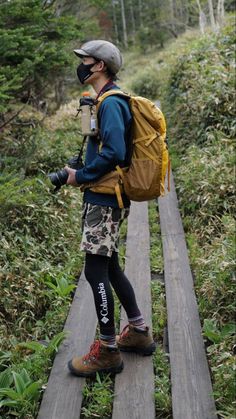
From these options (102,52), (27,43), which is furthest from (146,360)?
(27,43)

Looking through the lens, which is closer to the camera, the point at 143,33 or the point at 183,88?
the point at 183,88

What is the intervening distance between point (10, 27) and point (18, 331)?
4.72 meters

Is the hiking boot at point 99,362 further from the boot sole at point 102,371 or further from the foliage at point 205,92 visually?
the foliage at point 205,92

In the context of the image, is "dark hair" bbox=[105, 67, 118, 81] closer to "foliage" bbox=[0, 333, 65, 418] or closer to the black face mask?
the black face mask

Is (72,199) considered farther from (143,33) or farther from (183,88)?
(143,33)

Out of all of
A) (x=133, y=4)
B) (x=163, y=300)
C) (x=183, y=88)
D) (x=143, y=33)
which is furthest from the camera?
(x=133, y=4)

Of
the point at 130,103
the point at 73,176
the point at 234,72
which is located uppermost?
the point at 130,103

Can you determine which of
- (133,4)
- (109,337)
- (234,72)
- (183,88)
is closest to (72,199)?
(109,337)

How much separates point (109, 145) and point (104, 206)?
45 centimetres

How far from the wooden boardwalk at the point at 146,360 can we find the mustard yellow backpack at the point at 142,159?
1.30 m

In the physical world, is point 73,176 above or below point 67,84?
above

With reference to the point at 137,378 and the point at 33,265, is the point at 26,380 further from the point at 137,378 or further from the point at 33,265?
the point at 33,265

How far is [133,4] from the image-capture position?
1827 inches

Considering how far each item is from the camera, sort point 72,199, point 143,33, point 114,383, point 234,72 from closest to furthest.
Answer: point 114,383 < point 72,199 < point 234,72 < point 143,33
